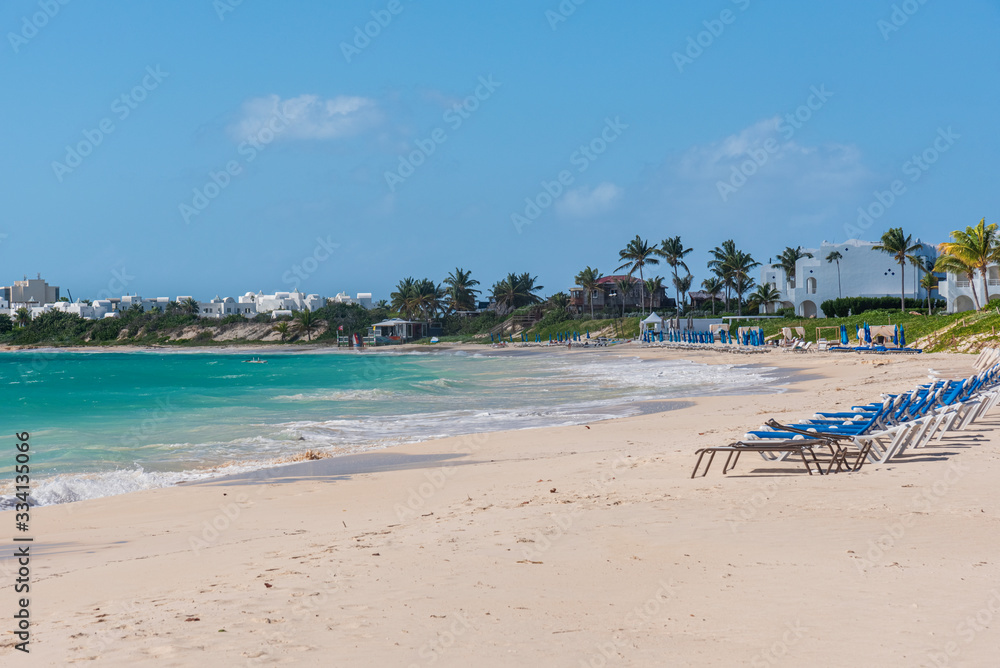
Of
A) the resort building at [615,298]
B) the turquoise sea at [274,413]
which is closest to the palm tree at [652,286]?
the resort building at [615,298]

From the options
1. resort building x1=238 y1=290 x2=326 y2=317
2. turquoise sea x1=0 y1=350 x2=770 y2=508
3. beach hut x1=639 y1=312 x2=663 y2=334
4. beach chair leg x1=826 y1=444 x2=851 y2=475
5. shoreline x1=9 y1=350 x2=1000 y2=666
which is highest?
resort building x1=238 y1=290 x2=326 y2=317

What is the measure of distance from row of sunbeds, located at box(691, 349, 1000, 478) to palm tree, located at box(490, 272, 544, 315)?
79.5 metres

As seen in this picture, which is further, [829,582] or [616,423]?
[616,423]

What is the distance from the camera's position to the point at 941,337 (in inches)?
1330

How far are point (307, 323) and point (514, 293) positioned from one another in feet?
84.0

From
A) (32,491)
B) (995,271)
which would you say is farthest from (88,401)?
(995,271)

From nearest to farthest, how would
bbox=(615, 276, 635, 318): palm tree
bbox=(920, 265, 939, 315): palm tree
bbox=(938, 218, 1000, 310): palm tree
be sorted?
bbox=(938, 218, 1000, 310): palm tree, bbox=(920, 265, 939, 315): palm tree, bbox=(615, 276, 635, 318): palm tree

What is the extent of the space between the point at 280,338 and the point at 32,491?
87237 millimetres

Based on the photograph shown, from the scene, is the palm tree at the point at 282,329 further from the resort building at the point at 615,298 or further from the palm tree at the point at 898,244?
the palm tree at the point at 898,244

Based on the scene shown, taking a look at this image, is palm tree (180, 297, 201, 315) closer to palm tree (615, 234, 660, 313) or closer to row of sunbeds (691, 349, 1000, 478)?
palm tree (615, 234, 660, 313)

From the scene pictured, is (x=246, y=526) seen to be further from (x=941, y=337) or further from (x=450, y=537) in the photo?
(x=941, y=337)

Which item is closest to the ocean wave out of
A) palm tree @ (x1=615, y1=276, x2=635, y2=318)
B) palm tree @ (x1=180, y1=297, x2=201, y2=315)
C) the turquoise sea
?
the turquoise sea

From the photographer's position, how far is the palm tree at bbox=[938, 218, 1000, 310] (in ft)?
137

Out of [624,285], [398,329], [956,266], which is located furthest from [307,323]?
[956,266]
